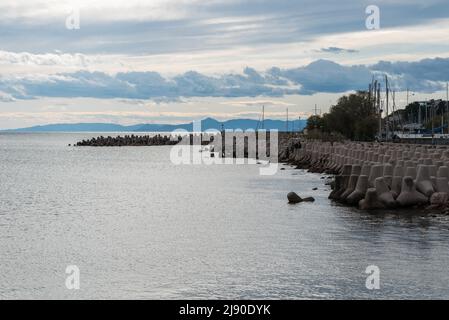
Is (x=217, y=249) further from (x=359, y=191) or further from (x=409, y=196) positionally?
(x=359, y=191)

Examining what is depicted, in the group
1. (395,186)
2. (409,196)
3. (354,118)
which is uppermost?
(354,118)

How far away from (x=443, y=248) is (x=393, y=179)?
9.51m

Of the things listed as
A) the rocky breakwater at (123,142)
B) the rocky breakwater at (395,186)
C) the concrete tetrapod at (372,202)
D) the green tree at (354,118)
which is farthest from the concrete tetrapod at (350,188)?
the rocky breakwater at (123,142)

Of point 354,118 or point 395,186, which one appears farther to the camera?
point 354,118

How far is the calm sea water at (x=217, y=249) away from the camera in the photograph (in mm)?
16594

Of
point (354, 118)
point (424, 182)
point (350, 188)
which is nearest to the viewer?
point (424, 182)

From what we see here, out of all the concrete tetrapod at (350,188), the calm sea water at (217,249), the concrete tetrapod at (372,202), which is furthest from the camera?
the concrete tetrapod at (350,188)

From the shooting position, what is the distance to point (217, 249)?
21891 mm

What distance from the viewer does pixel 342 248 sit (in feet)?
70.0

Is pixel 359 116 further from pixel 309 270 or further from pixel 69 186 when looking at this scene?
pixel 309 270

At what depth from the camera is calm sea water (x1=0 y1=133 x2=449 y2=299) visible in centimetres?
1659

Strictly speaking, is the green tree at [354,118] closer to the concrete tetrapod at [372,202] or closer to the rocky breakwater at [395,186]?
the rocky breakwater at [395,186]

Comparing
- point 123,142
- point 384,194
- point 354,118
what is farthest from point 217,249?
point 123,142
